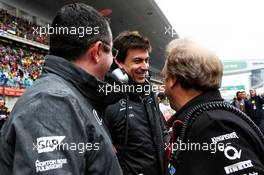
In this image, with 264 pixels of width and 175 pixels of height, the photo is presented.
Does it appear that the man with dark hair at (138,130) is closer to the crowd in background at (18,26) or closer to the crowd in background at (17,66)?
the crowd in background at (17,66)

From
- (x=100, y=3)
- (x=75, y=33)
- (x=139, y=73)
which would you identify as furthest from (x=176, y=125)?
(x=100, y=3)

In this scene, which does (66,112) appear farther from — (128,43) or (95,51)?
(128,43)

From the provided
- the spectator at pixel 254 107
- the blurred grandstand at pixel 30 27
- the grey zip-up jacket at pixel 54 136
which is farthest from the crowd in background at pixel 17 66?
the grey zip-up jacket at pixel 54 136

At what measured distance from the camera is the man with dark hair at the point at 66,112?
1.15 meters

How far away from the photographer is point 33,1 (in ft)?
71.4

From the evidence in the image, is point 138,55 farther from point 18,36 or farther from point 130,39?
point 18,36

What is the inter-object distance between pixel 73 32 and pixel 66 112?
1.18ft

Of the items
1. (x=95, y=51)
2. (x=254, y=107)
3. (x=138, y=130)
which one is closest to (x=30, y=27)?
(x=254, y=107)

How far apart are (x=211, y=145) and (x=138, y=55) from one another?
142 centimetres

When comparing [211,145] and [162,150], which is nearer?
[211,145]

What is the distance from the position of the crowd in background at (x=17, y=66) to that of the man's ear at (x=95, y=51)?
1382 cm

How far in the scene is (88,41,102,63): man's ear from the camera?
1.49m

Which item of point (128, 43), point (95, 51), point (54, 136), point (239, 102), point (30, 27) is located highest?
point (30, 27)

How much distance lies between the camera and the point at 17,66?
1731 cm
